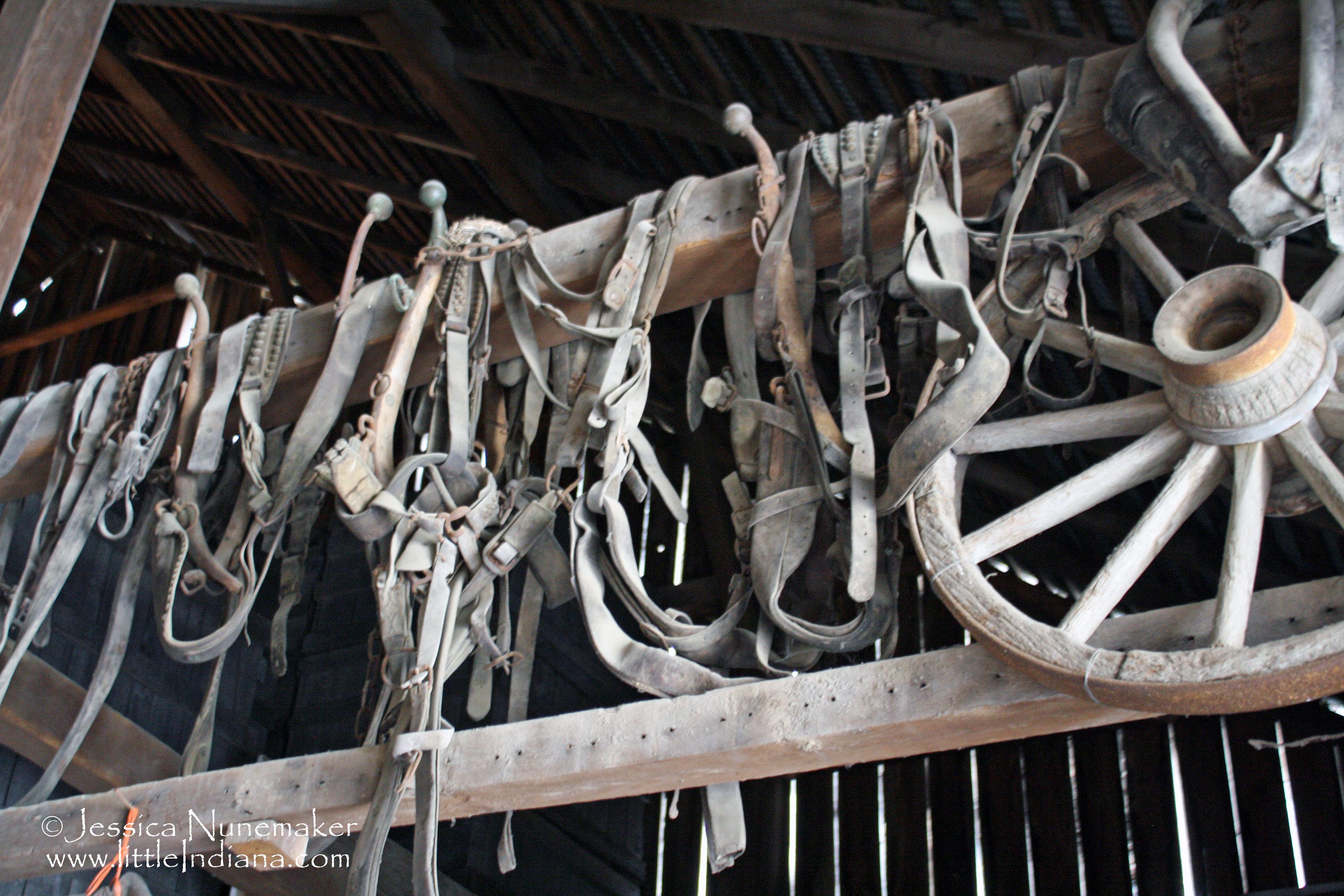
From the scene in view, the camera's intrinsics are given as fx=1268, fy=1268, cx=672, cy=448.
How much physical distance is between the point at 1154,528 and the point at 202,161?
6.73 m

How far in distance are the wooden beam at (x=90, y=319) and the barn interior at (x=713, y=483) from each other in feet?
9.45

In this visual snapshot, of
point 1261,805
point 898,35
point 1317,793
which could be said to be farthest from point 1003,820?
point 898,35

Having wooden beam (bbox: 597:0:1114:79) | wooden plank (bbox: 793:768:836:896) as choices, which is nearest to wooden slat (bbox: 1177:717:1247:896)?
wooden plank (bbox: 793:768:836:896)

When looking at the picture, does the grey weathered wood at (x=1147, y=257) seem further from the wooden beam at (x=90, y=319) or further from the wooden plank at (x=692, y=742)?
the wooden beam at (x=90, y=319)

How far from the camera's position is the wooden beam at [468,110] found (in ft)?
17.7

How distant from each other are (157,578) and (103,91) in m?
6.18

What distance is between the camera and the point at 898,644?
247 inches

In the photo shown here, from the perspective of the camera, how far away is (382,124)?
245 inches

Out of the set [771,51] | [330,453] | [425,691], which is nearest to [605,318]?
[330,453]

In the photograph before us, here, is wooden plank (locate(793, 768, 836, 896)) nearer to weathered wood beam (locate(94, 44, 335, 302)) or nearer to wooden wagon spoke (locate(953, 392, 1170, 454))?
wooden wagon spoke (locate(953, 392, 1170, 454))

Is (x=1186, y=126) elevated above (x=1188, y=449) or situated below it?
above

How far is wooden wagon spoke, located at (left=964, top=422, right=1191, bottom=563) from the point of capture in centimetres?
216

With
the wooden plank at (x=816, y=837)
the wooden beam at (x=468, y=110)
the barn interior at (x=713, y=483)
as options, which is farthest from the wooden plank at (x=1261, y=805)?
the wooden beam at (x=468, y=110)

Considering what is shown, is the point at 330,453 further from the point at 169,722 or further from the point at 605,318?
the point at 169,722
